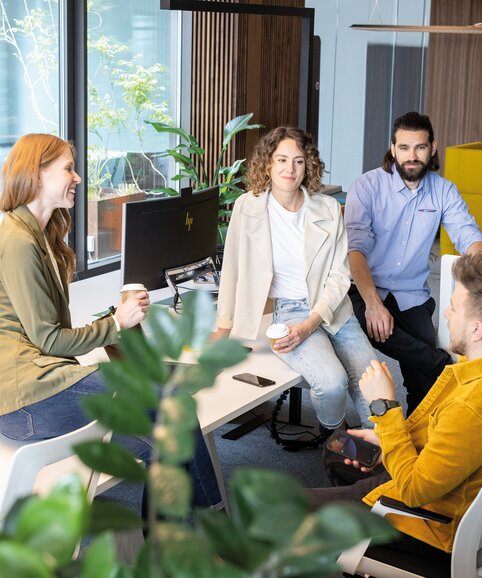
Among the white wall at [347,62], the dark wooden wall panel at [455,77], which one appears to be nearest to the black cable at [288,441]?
the white wall at [347,62]

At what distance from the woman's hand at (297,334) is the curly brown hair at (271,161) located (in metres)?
0.54

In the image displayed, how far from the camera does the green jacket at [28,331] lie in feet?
7.50

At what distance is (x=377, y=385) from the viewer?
2309 millimetres

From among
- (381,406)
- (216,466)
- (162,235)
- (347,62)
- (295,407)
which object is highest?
(347,62)

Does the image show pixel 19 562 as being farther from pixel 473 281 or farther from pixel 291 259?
pixel 291 259

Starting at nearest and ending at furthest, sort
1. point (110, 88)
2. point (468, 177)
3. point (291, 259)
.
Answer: point (291, 259) → point (110, 88) → point (468, 177)

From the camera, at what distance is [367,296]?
11.9 ft

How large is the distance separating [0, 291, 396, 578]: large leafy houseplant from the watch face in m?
1.69

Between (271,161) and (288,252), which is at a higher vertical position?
(271,161)

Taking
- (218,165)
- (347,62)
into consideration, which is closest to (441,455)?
(218,165)

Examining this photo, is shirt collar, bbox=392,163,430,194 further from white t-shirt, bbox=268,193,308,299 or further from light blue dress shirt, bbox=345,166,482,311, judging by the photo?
white t-shirt, bbox=268,193,308,299

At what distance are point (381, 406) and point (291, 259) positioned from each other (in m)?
1.26

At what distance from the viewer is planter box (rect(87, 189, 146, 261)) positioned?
573cm

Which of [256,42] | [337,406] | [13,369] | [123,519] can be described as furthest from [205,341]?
[256,42]
